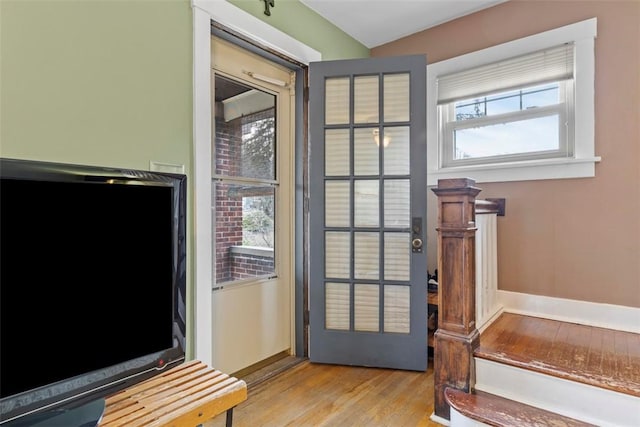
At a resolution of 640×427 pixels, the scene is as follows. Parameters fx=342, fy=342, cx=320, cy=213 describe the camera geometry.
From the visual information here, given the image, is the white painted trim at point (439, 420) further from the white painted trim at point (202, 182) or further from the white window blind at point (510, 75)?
the white window blind at point (510, 75)

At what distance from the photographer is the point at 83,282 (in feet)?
3.26

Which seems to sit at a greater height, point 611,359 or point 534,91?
point 534,91

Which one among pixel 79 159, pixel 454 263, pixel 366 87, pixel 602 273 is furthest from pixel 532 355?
pixel 79 159

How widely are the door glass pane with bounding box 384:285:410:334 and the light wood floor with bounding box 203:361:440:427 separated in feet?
0.96

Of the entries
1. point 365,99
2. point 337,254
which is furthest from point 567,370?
point 365,99

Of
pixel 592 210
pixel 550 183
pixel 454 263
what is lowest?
pixel 454 263

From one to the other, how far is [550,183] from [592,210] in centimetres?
30

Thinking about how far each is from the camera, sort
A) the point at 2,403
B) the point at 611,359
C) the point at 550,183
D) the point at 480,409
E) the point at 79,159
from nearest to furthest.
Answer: the point at 2,403, the point at 79,159, the point at 480,409, the point at 611,359, the point at 550,183

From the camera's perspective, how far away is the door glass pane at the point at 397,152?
234 cm

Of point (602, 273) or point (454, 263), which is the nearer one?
point (454, 263)

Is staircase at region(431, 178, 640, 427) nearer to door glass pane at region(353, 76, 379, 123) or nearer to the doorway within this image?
door glass pane at region(353, 76, 379, 123)

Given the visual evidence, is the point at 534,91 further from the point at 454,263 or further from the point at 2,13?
the point at 2,13

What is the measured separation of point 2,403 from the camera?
860 millimetres

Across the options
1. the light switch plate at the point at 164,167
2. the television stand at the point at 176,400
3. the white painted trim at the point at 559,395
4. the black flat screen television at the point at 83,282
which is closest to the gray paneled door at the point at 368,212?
the white painted trim at the point at 559,395
